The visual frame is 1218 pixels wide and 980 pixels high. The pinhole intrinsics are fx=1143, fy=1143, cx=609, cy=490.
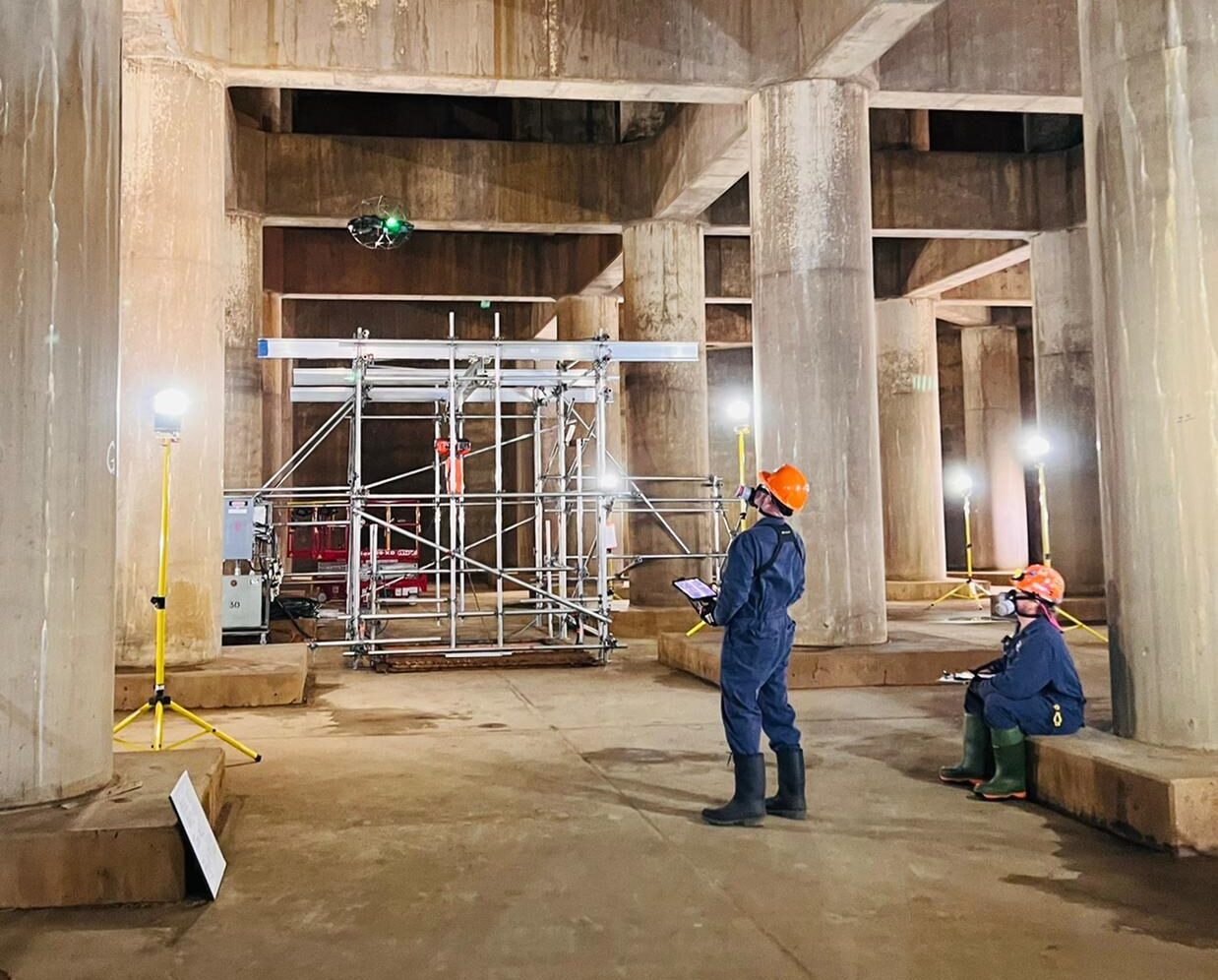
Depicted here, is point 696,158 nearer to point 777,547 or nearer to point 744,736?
point 777,547

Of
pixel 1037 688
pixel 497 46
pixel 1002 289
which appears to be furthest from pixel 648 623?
pixel 1002 289

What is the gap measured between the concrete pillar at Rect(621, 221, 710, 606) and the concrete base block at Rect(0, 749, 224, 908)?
42.0ft

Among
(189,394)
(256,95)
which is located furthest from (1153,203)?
(256,95)

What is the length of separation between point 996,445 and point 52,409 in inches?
1063

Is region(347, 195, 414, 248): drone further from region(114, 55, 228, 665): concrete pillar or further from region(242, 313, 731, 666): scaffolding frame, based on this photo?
region(114, 55, 228, 665): concrete pillar

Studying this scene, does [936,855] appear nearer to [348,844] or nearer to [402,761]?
[348,844]

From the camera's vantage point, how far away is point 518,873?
17.4ft

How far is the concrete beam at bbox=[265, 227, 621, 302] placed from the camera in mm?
22172

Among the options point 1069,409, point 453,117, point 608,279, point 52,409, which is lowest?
point 52,409

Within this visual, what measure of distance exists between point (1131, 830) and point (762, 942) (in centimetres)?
248

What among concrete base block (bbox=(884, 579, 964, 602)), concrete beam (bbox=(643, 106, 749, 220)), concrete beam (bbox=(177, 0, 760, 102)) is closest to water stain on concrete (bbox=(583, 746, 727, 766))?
concrete beam (bbox=(177, 0, 760, 102))

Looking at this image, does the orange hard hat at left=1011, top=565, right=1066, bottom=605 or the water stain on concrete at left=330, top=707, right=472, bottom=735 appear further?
the water stain on concrete at left=330, top=707, right=472, bottom=735

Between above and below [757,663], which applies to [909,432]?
above

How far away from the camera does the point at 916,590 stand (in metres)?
22.0
